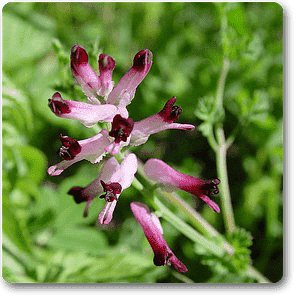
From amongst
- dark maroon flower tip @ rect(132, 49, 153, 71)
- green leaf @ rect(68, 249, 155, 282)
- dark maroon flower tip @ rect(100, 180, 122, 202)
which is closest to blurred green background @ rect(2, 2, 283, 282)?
green leaf @ rect(68, 249, 155, 282)

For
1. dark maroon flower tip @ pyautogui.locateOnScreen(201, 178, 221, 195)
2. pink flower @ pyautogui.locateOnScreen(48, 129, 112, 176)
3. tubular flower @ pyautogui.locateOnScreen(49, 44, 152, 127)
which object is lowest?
dark maroon flower tip @ pyautogui.locateOnScreen(201, 178, 221, 195)

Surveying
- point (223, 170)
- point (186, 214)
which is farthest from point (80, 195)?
point (223, 170)

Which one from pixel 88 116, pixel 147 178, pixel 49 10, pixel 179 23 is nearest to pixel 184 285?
pixel 147 178

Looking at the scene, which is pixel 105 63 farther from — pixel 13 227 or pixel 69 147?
pixel 13 227

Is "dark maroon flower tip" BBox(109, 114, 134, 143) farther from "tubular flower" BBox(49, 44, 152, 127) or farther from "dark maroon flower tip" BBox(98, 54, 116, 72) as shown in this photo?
"dark maroon flower tip" BBox(98, 54, 116, 72)

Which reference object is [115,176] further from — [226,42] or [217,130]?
[226,42]

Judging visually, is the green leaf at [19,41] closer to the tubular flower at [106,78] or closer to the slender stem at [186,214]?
the slender stem at [186,214]
